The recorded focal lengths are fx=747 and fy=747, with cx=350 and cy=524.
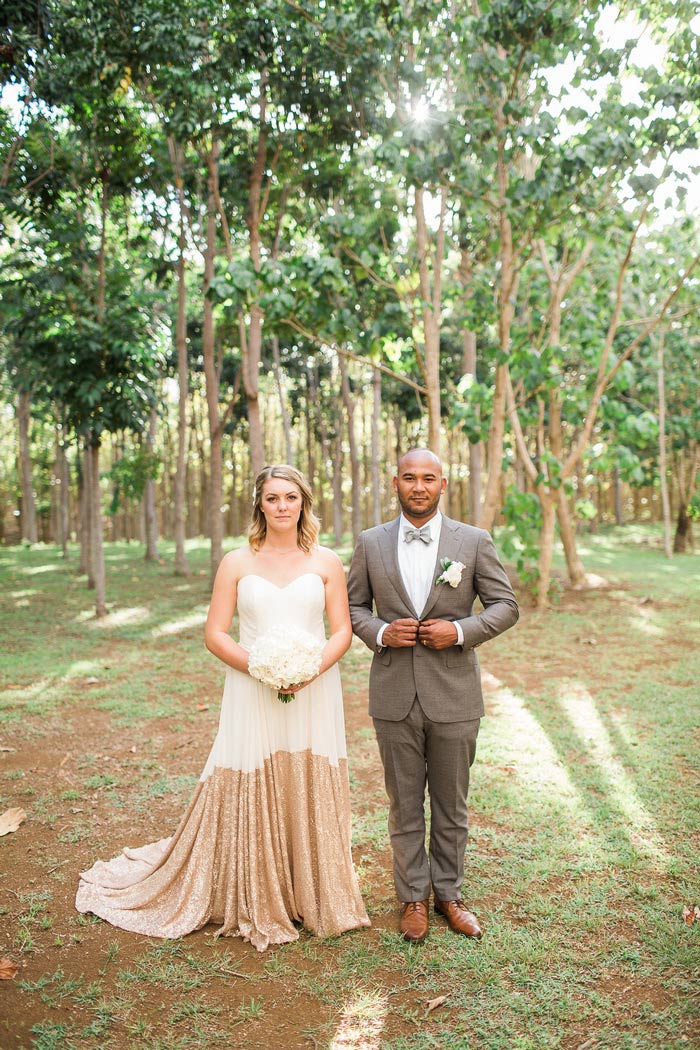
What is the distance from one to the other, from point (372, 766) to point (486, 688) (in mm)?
2415

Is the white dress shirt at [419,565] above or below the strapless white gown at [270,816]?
above

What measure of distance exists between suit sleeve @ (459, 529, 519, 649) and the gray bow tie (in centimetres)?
24

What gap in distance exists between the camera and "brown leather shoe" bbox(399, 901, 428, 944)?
3.37 metres

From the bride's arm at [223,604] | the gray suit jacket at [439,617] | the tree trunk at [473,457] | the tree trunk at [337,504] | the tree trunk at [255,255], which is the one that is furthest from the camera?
the tree trunk at [337,504]

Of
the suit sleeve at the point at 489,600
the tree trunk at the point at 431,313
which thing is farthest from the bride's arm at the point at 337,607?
the tree trunk at the point at 431,313

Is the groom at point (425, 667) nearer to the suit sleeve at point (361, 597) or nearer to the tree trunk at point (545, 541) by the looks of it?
the suit sleeve at point (361, 597)

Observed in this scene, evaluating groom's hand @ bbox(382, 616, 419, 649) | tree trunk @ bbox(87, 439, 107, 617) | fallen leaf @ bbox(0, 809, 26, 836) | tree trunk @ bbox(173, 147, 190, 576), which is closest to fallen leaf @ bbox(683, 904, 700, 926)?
groom's hand @ bbox(382, 616, 419, 649)

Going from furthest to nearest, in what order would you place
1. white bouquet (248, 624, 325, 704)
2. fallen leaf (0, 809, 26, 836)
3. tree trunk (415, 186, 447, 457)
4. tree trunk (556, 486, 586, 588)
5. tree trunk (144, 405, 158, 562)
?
1. tree trunk (144, 405, 158, 562)
2. tree trunk (556, 486, 586, 588)
3. tree trunk (415, 186, 447, 457)
4. fallen leaf (0, 809, 26, 836)
5. white bouquet (248, 624, 325, 704)

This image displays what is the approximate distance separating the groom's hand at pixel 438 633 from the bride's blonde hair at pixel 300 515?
0.70 meters

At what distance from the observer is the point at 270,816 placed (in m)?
3.51

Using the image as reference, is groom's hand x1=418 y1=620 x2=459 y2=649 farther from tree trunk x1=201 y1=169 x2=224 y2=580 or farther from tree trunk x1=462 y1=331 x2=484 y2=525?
tree trunk x1=462 y1=331 x2=484 y2=525

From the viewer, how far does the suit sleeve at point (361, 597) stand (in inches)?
134

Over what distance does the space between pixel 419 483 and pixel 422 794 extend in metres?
1.48

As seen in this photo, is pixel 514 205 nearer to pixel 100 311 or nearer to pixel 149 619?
pixel 100 311
